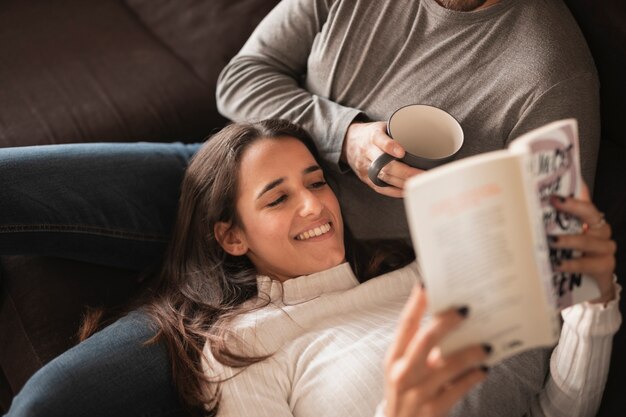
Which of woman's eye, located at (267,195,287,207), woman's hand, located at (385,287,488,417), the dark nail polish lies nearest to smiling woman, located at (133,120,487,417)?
woman's eye, located at (267,195,287,207)

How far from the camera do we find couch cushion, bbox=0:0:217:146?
1.62m

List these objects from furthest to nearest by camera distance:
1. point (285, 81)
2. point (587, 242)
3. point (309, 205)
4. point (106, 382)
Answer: point (285, 81) < point (309, 205) < point (106, 382) < point (587, 242)

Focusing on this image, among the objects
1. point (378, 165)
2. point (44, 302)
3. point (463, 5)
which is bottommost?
point (44, 302)

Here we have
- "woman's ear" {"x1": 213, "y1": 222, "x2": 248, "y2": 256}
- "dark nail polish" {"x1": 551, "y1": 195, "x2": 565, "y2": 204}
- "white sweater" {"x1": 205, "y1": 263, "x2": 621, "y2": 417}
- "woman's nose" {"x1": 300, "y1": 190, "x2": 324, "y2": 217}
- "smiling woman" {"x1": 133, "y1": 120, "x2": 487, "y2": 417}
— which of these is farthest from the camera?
"woman's ear" {"x1": 213, "y1": 222, "x2": 248, "y2": 256}

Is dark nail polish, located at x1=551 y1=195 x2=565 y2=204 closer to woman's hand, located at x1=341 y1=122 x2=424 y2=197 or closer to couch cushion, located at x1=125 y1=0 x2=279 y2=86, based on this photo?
woman's hand, located at x1=341 y1=122 x2=424 y2=197

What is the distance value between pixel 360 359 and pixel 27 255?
31.0 inches

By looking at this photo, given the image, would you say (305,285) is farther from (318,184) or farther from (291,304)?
(318,184)

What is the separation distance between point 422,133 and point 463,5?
0.90 ft

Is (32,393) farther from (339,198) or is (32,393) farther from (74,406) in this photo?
(339,198)

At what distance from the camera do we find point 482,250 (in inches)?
25.1

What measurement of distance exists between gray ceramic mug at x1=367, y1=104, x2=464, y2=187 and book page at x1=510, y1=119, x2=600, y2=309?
0.34 metres

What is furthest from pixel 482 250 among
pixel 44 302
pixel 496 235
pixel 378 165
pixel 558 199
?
pixel 44 302

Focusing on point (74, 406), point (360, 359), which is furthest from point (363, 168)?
point (74, 406)

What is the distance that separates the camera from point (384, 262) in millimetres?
1314
